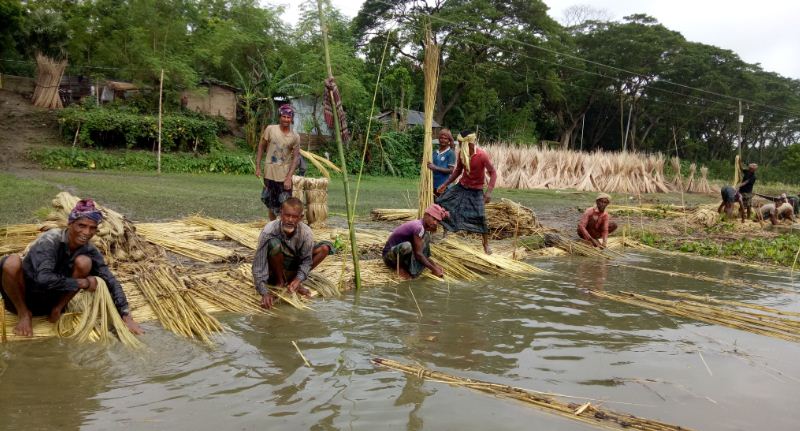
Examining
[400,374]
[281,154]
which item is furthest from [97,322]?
[281,154]

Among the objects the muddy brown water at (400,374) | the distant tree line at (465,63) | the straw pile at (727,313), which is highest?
the distant tree line at (465,63)

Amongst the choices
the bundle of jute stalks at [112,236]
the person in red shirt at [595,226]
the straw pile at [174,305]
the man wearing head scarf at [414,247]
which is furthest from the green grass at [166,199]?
the person in red shirt at [595,226]

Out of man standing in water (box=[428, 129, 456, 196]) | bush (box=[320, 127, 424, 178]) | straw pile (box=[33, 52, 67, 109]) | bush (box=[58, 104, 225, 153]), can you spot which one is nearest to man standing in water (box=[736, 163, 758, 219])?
man standing in water (box=[428, 129, 456, 196])

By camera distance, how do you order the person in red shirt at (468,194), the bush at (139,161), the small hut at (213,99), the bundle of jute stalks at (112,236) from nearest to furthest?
the bundle of jute stalks at (112,236) < the person in red shirt at (468,194) < the bush at (139,161) < the small hut at (213,99)

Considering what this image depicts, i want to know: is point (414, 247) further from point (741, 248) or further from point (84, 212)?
point (741, 248)

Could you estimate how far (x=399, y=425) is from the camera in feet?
8.00

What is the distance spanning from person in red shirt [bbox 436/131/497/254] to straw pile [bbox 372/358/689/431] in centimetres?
379

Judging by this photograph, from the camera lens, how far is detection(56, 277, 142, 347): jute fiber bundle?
3213 millimetres

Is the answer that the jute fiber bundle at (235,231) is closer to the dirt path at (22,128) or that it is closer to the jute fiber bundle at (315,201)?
the jute fiber bundle at (315,201)

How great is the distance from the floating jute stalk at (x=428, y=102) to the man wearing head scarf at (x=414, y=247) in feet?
3.87

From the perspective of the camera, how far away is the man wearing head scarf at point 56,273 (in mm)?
3160

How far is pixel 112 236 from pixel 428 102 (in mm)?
3343

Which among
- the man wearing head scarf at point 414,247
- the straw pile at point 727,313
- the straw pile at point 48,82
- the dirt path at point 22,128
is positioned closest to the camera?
the straw pile at point 727,313

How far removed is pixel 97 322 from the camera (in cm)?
332
